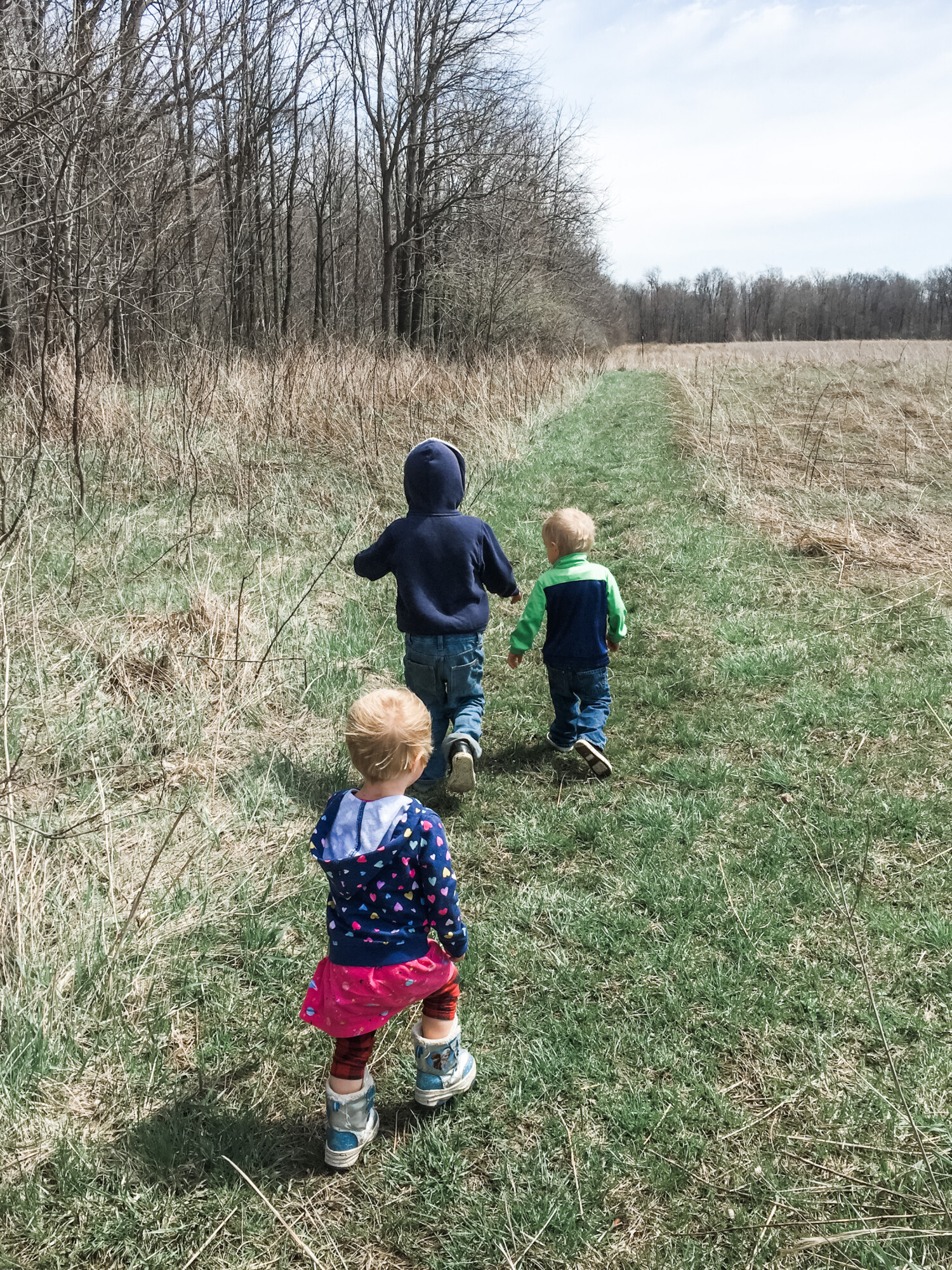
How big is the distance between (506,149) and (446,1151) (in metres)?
21.6

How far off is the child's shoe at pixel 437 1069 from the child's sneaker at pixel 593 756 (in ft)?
5.91

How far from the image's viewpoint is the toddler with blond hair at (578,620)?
370 centimetres

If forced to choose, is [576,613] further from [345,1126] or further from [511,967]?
[345,1126]

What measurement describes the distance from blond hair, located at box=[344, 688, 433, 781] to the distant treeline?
93.0 meters

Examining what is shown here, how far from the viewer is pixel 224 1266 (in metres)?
1.74

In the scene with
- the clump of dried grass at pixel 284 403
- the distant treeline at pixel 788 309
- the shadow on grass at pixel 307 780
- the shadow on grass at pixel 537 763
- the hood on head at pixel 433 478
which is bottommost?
the shadow on grass at pixel 537 763

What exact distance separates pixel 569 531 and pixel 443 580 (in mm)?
643

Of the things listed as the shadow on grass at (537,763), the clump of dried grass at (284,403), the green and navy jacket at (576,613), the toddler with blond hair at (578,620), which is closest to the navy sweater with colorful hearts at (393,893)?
the toddler with blond hair at (578,620)

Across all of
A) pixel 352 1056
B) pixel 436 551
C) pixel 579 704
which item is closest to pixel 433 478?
pixel 436 551

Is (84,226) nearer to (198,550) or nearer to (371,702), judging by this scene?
(198,550)

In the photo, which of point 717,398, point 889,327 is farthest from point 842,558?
point 889,327

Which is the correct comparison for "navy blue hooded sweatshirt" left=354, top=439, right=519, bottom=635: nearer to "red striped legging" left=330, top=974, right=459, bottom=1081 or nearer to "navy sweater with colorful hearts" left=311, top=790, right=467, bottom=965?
"navy sweater with colorful hearts" left=311, top=790, right=467, bottom=965

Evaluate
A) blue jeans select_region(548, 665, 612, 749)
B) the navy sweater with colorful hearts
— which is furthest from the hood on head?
the navy sweater with colorful hearts

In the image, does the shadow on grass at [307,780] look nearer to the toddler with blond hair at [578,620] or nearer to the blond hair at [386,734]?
the toddler with blond hair at [578,620]
